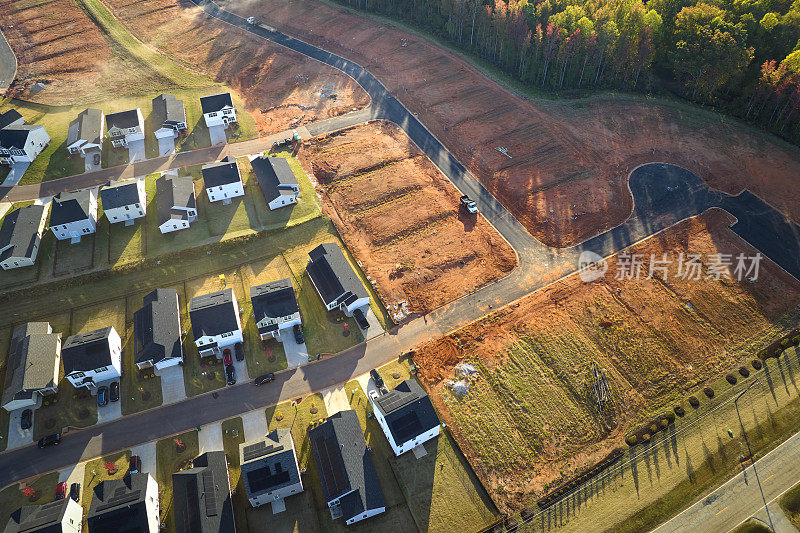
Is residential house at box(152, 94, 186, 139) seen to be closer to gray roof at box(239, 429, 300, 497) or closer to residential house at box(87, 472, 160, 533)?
residential house at box(87, 472, 160, 533)

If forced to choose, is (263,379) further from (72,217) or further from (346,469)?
(72,217)

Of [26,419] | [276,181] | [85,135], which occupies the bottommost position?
[26,419]

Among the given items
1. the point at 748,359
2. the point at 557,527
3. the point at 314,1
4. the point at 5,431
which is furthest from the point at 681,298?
the point at 314,1

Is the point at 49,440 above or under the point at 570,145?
under

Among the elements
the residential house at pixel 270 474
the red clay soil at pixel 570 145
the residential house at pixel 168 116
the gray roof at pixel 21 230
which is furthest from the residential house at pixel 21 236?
the red clay soil at pixel 570 145

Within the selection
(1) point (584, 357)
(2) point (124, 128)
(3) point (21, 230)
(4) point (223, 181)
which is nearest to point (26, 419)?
(3) point (21, 230)

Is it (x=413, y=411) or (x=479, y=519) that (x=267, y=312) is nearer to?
(x=413, y=411)

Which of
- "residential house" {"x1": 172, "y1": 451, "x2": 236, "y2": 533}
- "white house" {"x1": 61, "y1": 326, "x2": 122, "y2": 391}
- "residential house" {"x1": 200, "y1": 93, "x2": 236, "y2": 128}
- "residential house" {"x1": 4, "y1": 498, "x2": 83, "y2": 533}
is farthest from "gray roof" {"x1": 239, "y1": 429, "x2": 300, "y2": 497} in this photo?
"residential house" {"x1": 200, "y1": 93, "x2": 236, "y2": 128}
